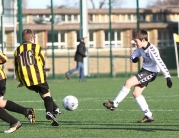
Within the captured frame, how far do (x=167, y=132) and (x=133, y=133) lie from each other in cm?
52

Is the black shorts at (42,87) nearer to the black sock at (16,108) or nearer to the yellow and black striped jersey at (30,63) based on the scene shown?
the yellow and black striped jersey at (30,63)

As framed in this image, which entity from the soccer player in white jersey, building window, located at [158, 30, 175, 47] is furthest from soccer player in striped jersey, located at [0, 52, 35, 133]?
building window, located at [158, 30, 175, 47]

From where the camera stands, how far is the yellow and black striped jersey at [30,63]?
432 inches

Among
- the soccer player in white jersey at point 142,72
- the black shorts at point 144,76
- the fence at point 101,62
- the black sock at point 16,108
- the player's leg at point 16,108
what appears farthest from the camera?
the fence at point 101,62

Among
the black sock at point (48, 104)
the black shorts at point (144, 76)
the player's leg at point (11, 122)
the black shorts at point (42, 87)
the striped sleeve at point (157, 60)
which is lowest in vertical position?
the player's leg at point (11, 122)

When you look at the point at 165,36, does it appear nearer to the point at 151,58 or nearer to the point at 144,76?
the point at 144,76

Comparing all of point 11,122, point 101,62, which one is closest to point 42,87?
point 11,122

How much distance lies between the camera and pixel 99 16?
165 ft

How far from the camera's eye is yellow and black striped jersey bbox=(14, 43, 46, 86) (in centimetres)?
1098

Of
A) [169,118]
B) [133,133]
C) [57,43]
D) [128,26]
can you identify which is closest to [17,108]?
[133,133]

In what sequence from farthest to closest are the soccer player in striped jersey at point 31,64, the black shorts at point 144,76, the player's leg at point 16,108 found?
the black shorts at point 144,76 → the soccer player in striped jersey at point 31,64 → the player's leg at point 16,108

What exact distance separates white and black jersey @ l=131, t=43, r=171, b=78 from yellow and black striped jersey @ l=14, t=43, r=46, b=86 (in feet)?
6.08

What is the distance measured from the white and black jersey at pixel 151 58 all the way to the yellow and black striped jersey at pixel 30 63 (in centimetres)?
185

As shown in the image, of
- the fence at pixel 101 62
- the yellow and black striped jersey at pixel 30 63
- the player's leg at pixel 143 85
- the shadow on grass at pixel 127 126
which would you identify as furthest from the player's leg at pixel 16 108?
the fence at pixel 101 62
